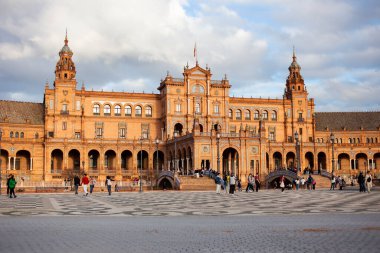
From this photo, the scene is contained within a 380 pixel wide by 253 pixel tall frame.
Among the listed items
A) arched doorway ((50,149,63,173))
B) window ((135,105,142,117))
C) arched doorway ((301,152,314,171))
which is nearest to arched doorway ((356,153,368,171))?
arched doorway ((301,152,314,171))

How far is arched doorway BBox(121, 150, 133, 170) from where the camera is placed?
97.5 meters

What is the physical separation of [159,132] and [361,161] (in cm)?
4375

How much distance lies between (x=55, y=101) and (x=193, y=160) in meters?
29.9

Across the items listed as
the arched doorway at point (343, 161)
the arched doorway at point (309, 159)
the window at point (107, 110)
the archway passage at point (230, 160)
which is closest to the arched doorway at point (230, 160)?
the archway passage at point (230, 160)

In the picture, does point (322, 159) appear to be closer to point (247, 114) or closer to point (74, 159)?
point (247, 114)

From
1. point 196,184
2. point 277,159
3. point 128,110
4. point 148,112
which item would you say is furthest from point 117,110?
point 196,184

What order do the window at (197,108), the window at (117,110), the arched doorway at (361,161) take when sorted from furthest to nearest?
1. the arched doorway at (361,161)
2. the window at (117,110)
3. the window at (197,108)

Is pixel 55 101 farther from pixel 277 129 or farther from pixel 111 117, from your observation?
pixel 277 129

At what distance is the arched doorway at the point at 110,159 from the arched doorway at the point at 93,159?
1709 millimetres

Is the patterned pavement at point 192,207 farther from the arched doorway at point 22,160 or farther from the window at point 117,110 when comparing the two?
the window at point 117,110

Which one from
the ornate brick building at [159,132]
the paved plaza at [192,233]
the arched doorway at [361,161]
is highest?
the ornate brick building at [159,132]

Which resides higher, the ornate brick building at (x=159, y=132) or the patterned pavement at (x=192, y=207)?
the ornate brick building at (x=159, y=132)

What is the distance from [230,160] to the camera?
8644 cm

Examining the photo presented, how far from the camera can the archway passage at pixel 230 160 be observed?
84500 millimetres
